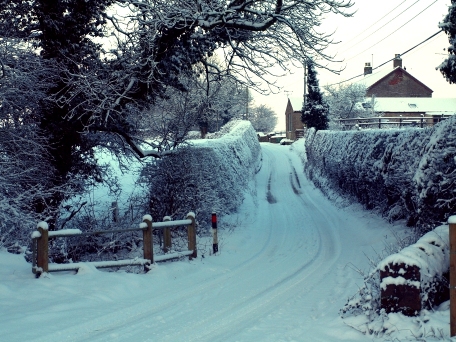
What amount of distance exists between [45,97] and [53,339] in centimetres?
782

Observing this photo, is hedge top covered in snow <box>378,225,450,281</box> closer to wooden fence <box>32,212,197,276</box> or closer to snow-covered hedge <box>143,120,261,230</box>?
wooden fence <box>32,212,197,276</box>

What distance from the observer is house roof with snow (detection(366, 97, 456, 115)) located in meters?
66.8

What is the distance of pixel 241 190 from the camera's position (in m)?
21.8

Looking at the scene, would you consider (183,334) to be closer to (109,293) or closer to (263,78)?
(109,293)

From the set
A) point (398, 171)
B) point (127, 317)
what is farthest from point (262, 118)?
point (127, 317)

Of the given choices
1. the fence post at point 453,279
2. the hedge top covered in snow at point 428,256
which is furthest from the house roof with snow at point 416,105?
the fence post at point 453,279

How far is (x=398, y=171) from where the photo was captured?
13.0 m

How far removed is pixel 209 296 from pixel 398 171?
7.44 meters

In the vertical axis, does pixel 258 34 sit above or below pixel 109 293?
above

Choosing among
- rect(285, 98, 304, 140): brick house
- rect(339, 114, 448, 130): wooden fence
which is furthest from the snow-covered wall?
rect(285, 98, 304, 140): brick house

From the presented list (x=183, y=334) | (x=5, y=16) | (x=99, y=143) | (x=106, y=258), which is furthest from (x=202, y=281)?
(x=5, y=16)

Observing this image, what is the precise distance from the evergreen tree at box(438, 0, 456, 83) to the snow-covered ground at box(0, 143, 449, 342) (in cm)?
443

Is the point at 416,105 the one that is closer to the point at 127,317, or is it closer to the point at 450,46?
the point at 450,46

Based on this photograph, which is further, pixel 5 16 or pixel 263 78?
pixel 263 78
